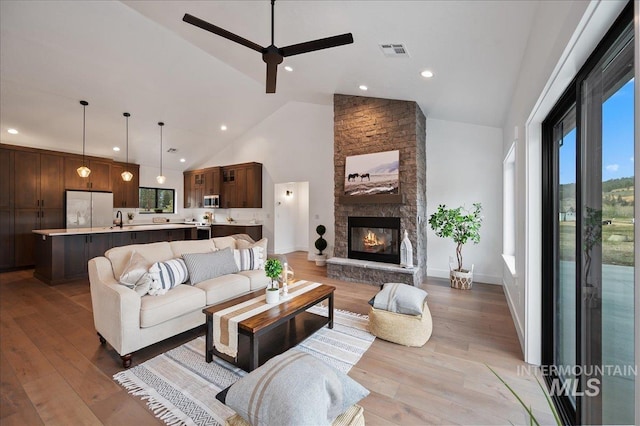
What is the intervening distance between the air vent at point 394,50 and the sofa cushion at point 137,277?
11.3ft

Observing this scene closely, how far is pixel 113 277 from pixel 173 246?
0.76 metres

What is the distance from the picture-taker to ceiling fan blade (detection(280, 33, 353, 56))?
2324 mm

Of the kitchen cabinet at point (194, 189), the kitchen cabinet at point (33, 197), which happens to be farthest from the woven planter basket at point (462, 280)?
the kitchen cabinet at point (33, 197)

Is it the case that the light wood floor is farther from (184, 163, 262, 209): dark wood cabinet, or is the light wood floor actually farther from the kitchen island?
(184, 163, 262, 209): dark wood cabinet

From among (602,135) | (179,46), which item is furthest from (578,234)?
(179,46)

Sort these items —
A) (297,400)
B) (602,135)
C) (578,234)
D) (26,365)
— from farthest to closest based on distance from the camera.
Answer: (26,365) → (578,234) → (602,135) → (297,400)

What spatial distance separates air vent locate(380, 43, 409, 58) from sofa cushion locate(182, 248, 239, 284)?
3.12 meters

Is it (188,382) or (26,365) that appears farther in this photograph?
(26,365)

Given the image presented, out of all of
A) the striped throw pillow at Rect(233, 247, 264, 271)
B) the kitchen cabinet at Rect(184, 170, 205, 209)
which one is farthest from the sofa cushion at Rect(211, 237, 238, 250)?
the kitchen cabinet at Rect(184, 170, 205, 209)

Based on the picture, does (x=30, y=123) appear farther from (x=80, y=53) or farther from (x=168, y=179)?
(x=168, y=179)

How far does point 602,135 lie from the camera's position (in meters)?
1.37

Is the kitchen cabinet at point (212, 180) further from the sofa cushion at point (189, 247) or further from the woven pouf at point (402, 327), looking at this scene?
the woven pouf at point (402, 327)

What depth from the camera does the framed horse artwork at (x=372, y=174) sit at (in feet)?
15.8

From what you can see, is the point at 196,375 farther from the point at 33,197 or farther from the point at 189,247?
the point at 33,197
